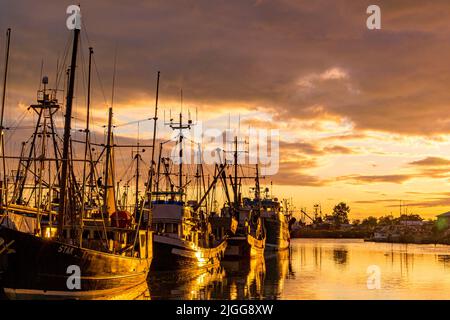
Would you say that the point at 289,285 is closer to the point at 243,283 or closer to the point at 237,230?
the point at 243,283

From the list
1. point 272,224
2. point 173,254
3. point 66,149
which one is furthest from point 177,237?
point 272,224

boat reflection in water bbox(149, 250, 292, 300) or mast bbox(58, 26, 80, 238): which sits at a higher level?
mast bbox(58, 26, 80, 238)

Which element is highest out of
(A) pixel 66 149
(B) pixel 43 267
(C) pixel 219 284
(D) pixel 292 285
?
(A) pixel 66 149

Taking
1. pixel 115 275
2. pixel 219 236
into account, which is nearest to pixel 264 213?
pixel 219 236

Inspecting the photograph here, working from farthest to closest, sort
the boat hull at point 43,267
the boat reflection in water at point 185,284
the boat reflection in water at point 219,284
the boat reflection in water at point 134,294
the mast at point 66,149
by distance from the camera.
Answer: the boat reflection in water at point 219,284, the boat reflection in water at point 185,284, the boat reflection in water at point 134,294, the mast at point 66,149, the boat hull at point 43,267

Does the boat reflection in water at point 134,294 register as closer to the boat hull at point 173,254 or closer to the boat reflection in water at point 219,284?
the boat reflection in water at point 219,284

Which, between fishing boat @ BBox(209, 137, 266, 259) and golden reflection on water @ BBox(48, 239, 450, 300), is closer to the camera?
golden reflection on water @ BBox(48, 239, 450, 300)

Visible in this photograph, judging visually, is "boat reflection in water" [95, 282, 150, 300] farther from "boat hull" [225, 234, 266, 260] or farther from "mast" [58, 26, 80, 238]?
"boat hull" [225, 234, 266, 260]

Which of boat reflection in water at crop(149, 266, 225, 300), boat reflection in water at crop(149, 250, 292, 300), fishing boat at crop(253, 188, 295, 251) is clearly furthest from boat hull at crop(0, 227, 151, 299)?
fishing boat at crop(253, 188, 295, 251)
